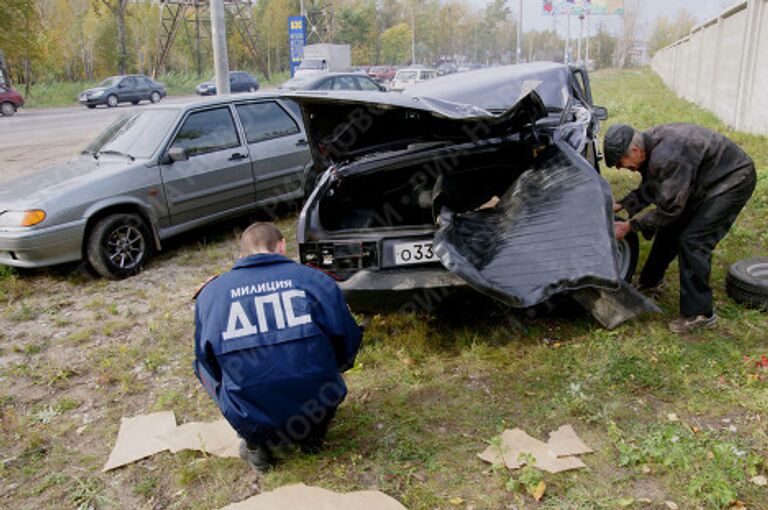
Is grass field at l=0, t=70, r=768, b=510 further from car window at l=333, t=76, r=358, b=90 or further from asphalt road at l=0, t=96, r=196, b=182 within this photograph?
car window at l=333, t=76, r=358, b=90

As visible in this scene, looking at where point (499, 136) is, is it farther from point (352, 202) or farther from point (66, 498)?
point (66, 498)

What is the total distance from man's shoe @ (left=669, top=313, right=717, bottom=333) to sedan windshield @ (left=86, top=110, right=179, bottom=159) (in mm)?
5131

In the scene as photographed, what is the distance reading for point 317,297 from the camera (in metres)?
2.80

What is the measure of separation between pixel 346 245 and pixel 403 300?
54 cm

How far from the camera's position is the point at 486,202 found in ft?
15.4

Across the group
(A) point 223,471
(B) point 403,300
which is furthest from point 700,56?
(A) point 223,471

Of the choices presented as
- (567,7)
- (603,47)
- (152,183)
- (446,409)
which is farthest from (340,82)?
(603,47)

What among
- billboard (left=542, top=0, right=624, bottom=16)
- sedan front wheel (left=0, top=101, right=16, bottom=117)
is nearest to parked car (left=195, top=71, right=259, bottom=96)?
sedan front wheel (left=0, top=101, right=16, bottom=117)

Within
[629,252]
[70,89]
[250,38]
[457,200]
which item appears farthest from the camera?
[250,38]

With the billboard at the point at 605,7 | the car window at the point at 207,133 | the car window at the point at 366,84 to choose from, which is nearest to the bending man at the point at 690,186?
the car window at the point at 207,133

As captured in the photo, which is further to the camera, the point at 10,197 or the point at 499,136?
the point at 10,197

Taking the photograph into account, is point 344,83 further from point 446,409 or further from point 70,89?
point 70,89

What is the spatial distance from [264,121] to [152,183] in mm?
1683

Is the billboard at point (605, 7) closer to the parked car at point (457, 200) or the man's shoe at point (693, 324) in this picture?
the parked car at point (457, 200)
